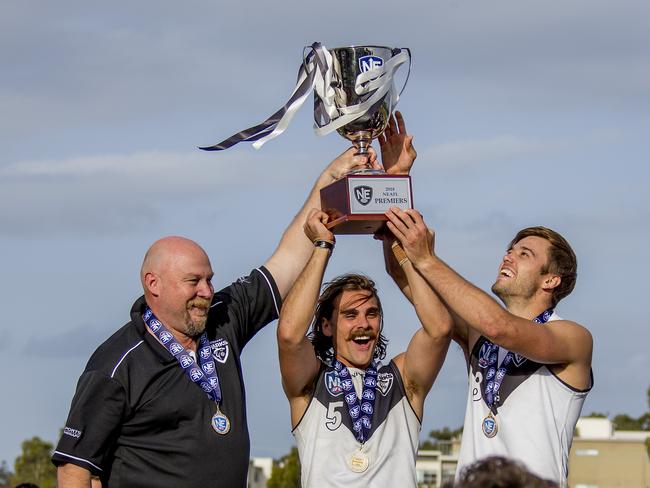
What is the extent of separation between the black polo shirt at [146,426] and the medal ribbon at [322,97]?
1.38m

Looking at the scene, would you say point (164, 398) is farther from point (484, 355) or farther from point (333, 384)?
point (484, 355)

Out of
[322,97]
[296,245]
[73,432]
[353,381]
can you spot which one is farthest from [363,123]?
[73,432]

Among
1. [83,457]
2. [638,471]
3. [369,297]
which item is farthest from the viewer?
[638,471]

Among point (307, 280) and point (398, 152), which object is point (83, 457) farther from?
point (398, 152)

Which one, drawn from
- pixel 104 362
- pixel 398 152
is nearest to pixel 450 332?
pixel 398 152

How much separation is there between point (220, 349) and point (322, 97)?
1.52 metres

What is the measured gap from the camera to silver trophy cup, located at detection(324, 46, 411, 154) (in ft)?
23.9

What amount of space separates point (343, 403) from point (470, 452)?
735 mm

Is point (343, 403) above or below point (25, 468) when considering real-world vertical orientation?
below

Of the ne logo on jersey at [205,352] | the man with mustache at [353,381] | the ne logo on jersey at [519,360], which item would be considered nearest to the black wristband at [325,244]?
the man with mustache at [353,381]

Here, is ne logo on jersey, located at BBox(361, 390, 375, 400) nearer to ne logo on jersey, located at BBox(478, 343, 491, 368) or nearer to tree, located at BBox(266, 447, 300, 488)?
ne logo on jersey, located at BBox(478, 343, 491, 368)

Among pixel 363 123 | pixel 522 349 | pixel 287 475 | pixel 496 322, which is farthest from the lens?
pixel 287 475

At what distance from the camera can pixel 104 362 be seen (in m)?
6.90

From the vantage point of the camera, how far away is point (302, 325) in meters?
6.90
